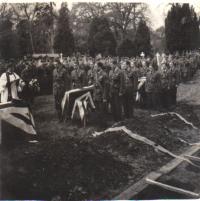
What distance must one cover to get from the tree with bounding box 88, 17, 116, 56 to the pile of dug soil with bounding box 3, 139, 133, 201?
1306 millimetres

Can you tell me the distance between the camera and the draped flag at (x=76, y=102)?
561 centimetres

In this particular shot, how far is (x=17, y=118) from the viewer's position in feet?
17.0

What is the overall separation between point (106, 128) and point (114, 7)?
5.05ft

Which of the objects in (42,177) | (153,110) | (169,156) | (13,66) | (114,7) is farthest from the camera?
(153,110)

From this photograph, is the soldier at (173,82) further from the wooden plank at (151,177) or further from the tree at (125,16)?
the tree at (125,16)

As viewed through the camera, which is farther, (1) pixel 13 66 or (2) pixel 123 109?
(2) pixel 123 109

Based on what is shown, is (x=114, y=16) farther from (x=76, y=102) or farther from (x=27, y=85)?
(x=27, y=85)

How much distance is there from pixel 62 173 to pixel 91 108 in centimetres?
125

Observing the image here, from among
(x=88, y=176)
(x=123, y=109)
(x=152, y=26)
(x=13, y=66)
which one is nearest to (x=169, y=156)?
(x=123, y=109)

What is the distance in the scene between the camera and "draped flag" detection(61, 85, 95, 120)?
221 inches

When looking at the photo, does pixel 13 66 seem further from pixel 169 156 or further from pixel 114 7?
pixel 169 156

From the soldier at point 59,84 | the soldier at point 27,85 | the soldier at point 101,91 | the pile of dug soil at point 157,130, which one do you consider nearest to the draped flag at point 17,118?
the soldier at point 27,85

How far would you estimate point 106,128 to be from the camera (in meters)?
5.81

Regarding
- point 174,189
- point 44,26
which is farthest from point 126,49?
point 174,189
